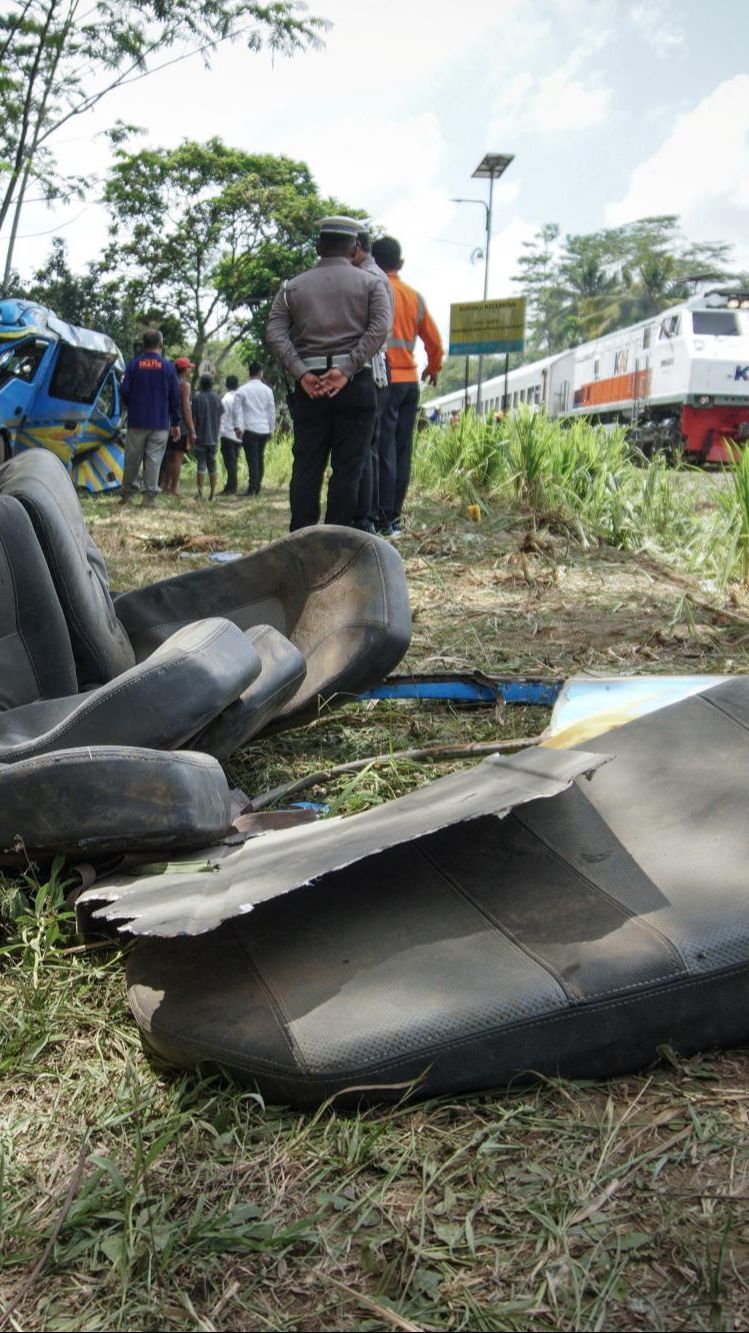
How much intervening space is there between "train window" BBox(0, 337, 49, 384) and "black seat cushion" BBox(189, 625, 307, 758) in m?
10.0

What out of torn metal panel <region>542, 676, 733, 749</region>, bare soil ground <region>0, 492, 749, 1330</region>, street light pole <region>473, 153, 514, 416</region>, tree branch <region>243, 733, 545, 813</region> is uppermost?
street light pole <region>473, 153, 514, 416</region>

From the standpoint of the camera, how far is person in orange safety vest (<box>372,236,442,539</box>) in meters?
6.83

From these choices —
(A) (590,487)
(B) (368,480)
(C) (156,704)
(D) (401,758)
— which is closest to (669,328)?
(A) (590,487)

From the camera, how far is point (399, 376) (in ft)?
23.1

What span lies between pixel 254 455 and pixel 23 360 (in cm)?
311

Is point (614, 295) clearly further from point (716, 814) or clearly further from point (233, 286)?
point (716, 814)

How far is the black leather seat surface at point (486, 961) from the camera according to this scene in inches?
50.7

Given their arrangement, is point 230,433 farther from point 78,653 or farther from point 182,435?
Result: point 78,653

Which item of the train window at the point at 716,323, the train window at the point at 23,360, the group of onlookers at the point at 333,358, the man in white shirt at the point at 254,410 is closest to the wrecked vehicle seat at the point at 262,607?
the group of onlookers at the point at 333,358

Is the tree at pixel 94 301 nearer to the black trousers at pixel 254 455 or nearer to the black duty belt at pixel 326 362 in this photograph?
the black trousers at pixel 254 455

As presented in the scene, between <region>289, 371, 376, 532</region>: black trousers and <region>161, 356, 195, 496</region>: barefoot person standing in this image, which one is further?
<region>161, 356, 195, 496</region>: barefoot person standing

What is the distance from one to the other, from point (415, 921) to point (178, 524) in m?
8.05

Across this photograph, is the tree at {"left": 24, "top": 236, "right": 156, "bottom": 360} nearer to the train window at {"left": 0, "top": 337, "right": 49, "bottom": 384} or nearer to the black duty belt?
the train window at {"left": 0, "top": 337, "right": 49, "bottom": 384}

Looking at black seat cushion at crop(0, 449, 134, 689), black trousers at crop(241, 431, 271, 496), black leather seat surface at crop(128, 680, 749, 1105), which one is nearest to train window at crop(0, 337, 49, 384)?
black trousers at crop(241, 431, 271, 496)
